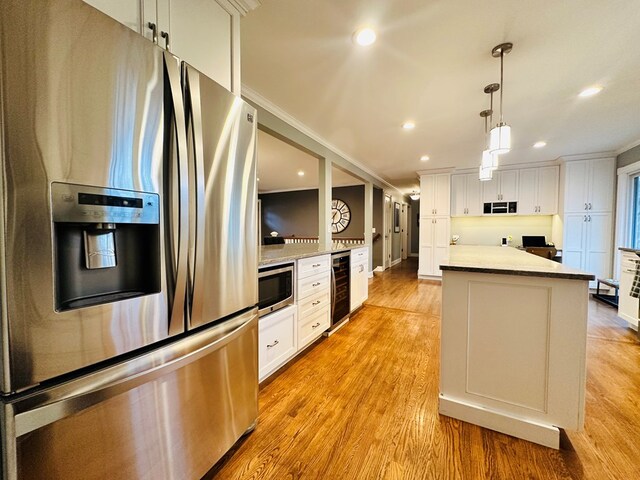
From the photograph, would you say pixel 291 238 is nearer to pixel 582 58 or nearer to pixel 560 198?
pixel 560 198

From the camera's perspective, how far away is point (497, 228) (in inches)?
230

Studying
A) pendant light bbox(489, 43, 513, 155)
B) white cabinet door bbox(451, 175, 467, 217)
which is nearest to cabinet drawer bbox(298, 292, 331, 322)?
pendant light bbox(489, 43, 513, 155)

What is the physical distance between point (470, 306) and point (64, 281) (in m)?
1.80

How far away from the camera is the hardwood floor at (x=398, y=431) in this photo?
1.22m

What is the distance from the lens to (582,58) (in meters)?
2.00

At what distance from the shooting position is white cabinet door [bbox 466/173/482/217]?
566 cm

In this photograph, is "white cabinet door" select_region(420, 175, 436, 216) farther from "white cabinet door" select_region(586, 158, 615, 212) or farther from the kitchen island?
the kitchen island

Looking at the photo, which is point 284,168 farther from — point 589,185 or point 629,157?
point 629,157

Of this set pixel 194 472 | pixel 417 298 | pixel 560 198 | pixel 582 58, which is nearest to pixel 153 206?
pixel 194 472

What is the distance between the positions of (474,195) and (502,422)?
207 inches

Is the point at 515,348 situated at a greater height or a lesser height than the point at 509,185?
lesser

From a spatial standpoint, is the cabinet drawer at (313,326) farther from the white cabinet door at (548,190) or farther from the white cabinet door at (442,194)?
the white cabinet door at (548,190)

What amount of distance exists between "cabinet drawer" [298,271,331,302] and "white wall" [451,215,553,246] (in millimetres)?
4806

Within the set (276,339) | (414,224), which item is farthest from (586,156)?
(414,224)
